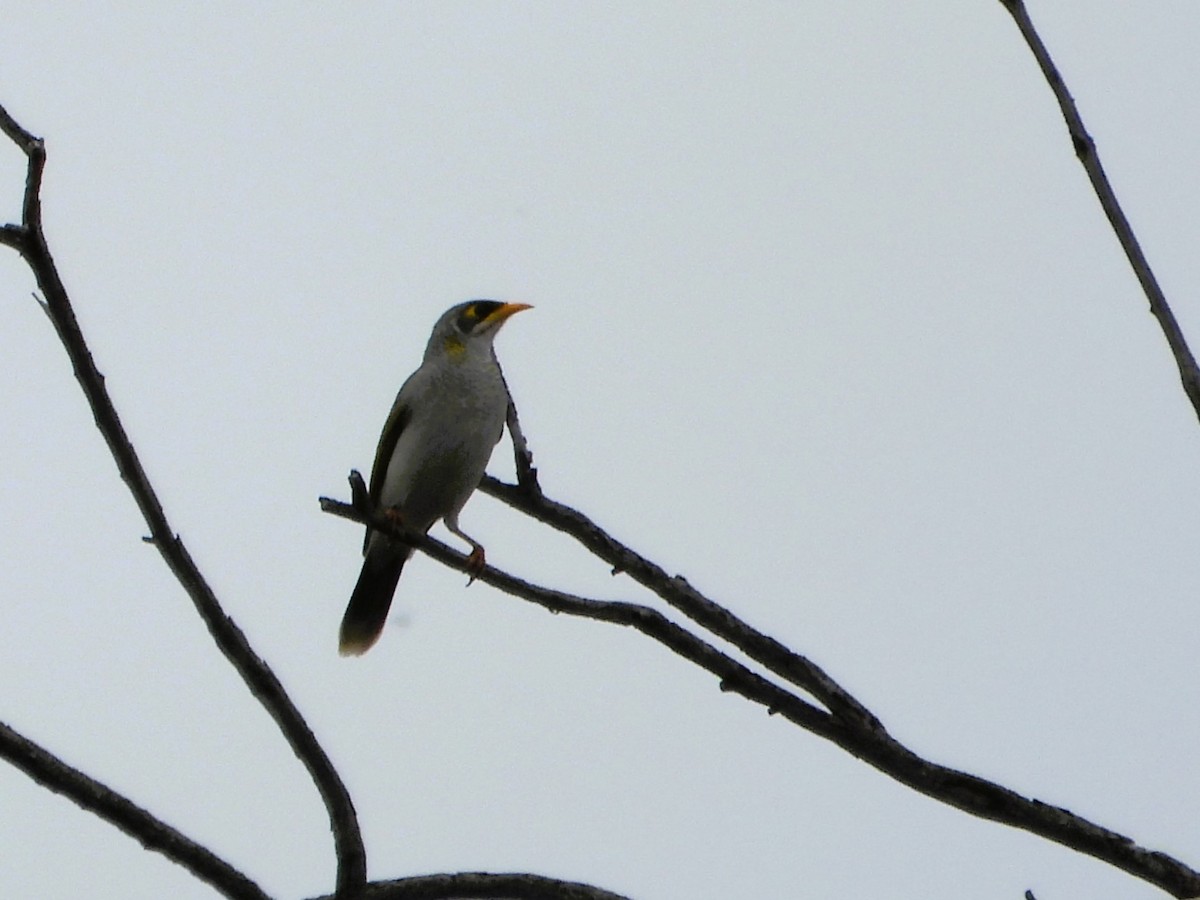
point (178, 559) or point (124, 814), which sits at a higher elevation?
point (178, 559)

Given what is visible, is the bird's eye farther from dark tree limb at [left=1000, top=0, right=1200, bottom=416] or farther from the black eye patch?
dark tree limb at [left=1000, top=0, right=1200, bottom=416]

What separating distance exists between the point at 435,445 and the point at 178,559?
4.34 m

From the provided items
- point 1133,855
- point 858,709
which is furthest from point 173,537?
point 1133,855

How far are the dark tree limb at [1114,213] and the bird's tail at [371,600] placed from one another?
20.2ft

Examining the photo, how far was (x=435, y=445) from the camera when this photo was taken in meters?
8.08

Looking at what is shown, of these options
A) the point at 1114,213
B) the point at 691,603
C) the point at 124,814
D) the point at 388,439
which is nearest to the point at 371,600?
the point at 388,439

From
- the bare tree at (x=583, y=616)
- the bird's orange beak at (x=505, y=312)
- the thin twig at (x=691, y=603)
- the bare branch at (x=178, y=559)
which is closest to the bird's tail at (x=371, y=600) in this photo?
the bird's orange beak at (x=505, y=312)

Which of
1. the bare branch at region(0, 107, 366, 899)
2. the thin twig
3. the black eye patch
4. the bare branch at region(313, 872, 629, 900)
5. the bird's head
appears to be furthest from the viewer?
the black eye patch

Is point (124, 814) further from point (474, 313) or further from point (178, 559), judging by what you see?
point (474, 313)

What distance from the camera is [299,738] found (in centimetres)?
390

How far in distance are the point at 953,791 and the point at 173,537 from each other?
2258 mm

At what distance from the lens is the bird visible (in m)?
8.09

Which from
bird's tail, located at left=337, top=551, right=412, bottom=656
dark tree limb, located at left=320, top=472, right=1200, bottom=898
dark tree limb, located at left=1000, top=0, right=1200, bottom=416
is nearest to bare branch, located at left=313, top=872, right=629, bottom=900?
dark tree limb, located at left=320, top=472, right=1200, bottom=898

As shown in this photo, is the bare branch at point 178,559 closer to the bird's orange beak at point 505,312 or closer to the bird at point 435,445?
the bird at point 435,445
